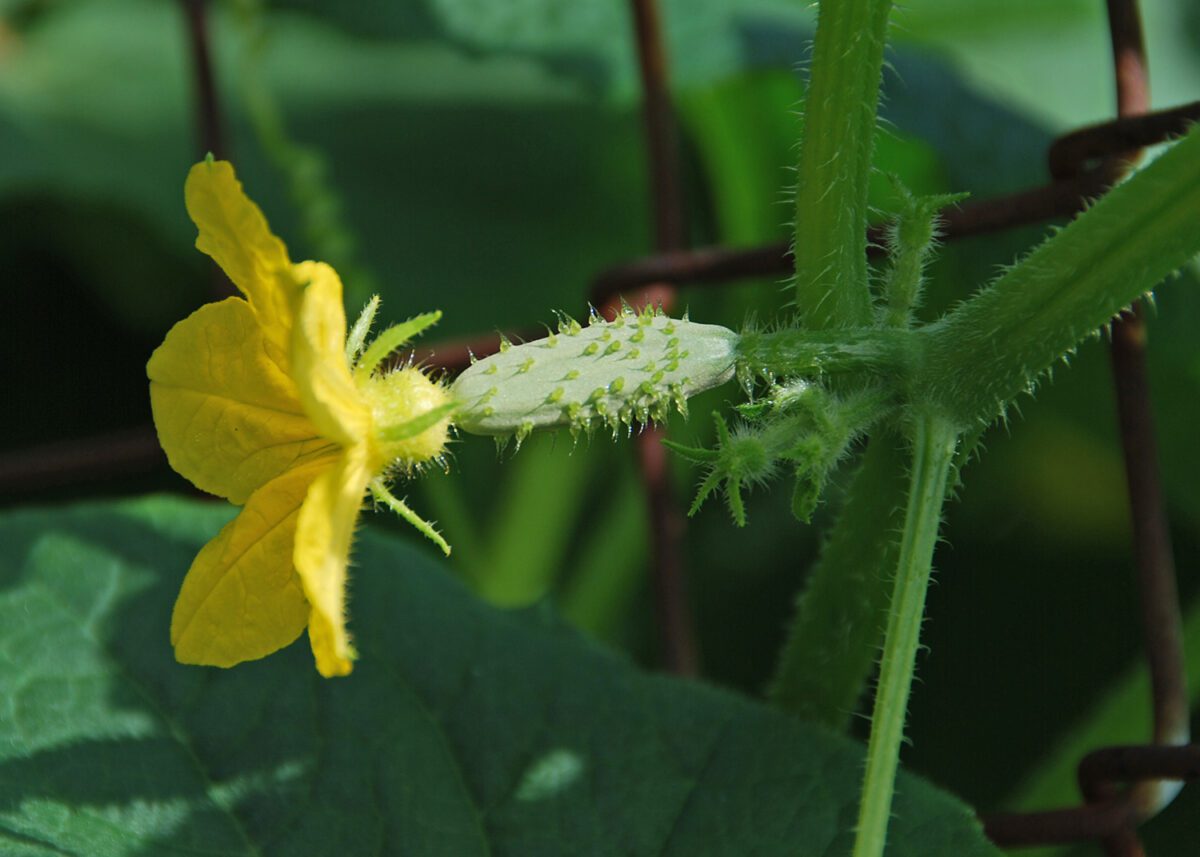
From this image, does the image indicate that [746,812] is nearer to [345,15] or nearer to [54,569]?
[54,569]

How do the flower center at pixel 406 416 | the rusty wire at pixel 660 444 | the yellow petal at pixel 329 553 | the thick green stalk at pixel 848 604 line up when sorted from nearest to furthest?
the yellow petal at pixel 329 553, the flower center at pixel 406 416, the thick green stalk at pixel 848 604, the rusty wire at pixel 660 444

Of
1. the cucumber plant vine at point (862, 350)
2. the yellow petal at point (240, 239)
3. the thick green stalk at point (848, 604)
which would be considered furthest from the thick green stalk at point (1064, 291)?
the yellow petal at point (240, 239)

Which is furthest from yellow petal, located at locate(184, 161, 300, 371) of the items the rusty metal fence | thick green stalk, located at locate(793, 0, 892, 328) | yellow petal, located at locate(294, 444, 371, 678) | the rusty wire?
the rusty wire

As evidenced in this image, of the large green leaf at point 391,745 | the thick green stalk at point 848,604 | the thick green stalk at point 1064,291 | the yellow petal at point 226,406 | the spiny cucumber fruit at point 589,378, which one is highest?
the thick green stalk at point 1064,291

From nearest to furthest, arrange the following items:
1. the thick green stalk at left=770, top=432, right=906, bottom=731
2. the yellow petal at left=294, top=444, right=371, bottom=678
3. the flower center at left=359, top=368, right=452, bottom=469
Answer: the yellow petal at left=294, top=444, right=371, bottom=678 < the flower center at left=359, top=368, right=452, bottom=469 < the thick green stalk at left=770, top=432, right=906, bottom=731

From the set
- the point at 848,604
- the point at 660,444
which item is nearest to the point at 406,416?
the point at 848,604

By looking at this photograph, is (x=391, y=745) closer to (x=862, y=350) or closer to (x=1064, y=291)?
(x=862, y=350)

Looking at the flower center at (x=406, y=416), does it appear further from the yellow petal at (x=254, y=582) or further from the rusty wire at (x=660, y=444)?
the rusty wire at (x=660, y=444)

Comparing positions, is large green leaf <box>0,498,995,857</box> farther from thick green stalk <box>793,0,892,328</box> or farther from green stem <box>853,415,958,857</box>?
thick green stalk <box>793,0,892,328</box>
